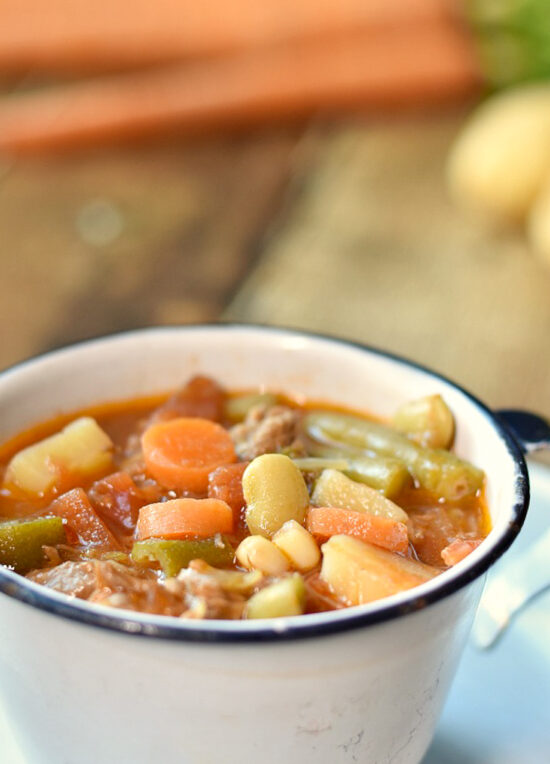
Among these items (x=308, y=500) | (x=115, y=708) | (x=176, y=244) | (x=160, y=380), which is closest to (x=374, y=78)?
(x=176, y=244)

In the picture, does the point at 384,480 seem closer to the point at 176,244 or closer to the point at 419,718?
the point at 419,718

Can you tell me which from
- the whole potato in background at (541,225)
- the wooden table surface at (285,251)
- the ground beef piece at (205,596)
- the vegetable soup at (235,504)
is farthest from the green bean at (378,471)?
the whole potato in background at (541,225)

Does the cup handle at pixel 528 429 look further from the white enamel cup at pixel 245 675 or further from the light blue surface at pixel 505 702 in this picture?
the light blue surface at pixel 505 702

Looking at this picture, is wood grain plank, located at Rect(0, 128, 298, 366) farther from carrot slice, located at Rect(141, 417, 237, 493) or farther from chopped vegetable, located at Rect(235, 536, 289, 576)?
chopped vegetable, located at Rect(235, 536, 289, 576)

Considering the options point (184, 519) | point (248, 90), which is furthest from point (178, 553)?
point (248, 90)

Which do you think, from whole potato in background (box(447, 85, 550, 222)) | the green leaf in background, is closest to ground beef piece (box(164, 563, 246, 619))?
whole potato in background (box(447, 85, 550, 222))

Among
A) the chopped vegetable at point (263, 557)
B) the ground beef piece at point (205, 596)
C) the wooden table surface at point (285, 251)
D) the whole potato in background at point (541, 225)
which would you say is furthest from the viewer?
the whole potato in background at point (541, 225)
